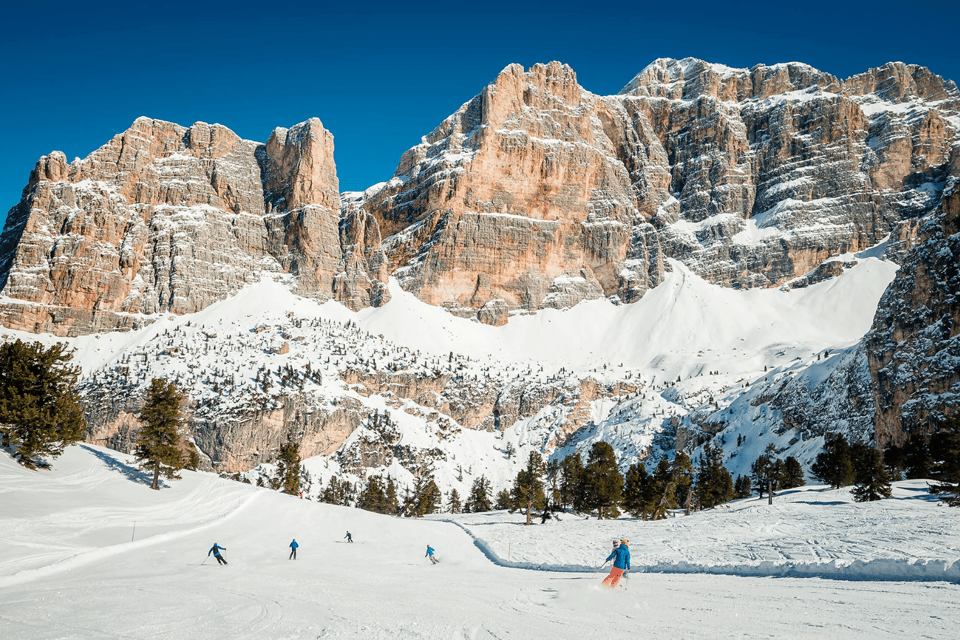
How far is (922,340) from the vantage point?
82750mm

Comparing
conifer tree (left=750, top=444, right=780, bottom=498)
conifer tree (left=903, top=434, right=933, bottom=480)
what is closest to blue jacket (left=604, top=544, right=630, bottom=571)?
conifer tree (left=750, top=444, right=780, bottom=498)

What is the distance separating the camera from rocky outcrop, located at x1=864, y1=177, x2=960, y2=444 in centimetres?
7488

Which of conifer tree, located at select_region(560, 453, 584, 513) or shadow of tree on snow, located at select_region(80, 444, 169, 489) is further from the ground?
shadow of tree on snow, located at select_region(80, 444, 169, 489)

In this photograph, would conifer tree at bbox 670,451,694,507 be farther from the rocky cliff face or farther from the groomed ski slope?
the rocky cliff face

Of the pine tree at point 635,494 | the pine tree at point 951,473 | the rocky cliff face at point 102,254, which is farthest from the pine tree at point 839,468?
the rocky cliff face at point 102,254

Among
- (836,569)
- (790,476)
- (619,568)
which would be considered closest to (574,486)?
(790,476)

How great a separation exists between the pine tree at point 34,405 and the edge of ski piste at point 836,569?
106 feet

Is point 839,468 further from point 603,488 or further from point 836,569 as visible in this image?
point 836,569

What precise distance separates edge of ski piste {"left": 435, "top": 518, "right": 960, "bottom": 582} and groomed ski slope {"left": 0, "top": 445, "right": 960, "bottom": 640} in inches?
19.2

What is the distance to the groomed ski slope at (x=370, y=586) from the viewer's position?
10.6 m

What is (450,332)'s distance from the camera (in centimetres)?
19888

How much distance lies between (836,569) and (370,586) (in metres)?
12.8

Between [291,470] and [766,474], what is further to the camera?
[766,474]

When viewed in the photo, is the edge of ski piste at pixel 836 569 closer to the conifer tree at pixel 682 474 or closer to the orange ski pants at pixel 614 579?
the orange ski pants at pixel 614 579
